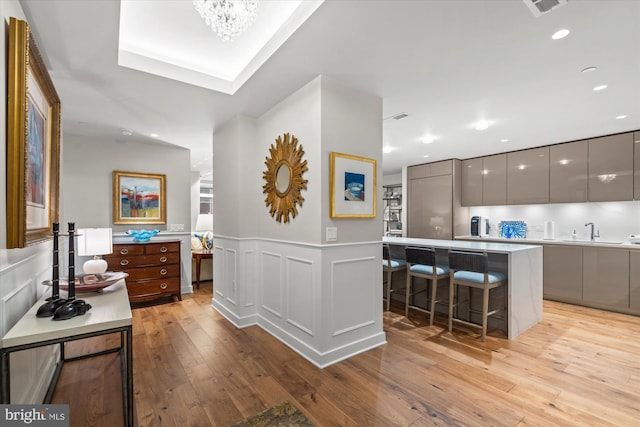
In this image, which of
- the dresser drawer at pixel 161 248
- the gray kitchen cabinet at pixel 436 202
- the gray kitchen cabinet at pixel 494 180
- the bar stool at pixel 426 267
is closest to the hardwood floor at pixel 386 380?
the bar stool at pixel 426 267

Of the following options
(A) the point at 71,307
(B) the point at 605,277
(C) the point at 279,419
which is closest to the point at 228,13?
(A) the point at 71,307

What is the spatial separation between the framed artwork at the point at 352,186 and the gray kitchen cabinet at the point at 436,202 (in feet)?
12.0

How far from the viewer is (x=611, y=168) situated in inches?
166

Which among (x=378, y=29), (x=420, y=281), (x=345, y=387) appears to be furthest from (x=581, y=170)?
(x=345, y=387)

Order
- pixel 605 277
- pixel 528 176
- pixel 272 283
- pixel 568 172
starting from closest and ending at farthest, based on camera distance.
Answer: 1. pixel 272 283
2. pixel 605 277
3. pixel 568 172
4. pixel 528 176

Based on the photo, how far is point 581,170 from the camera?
14.8 ft

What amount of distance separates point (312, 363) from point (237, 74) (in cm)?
275

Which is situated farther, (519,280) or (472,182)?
(472,182)

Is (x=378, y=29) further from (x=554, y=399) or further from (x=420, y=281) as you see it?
(x=420, y=281)

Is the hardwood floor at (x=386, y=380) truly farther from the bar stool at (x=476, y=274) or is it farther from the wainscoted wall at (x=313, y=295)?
the bar stool at (x=476, y=274)

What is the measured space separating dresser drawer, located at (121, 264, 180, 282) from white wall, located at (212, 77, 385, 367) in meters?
1.35

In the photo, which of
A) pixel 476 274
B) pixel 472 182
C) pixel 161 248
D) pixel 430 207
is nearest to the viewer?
pixel 476 274

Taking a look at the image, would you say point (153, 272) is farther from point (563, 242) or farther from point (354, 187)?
point (563, 242)

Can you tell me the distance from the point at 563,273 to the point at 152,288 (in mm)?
6034
